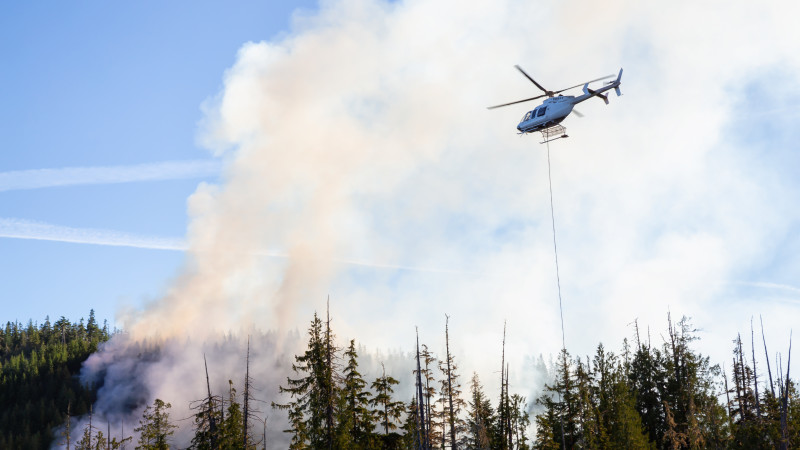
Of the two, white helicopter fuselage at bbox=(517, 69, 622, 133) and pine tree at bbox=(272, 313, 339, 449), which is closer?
white helicopter fuselage at bbox=(517, 69, 622, 133)

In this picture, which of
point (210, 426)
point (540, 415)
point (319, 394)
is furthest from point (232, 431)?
point (540, 415)

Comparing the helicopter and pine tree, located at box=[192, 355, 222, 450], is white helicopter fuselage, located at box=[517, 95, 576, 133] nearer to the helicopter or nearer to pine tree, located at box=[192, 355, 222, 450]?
the helicopter

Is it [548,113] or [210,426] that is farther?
[210,426]

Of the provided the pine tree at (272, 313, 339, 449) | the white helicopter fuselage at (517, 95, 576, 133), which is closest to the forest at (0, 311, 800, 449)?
the pine tree at (272, 313, 339, 449)

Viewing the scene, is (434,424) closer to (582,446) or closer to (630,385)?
(582,446)

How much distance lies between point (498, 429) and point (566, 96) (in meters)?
33.2

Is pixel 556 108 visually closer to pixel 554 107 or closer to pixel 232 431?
pixel 554 107

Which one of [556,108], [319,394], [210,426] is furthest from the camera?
[210,426]

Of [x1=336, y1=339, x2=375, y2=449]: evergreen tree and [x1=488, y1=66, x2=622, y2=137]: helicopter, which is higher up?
[x1=488, y1=66, x2=622, y2=137]: helicopter

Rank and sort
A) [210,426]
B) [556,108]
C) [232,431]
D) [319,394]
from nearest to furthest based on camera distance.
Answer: [556,108], [319,394], [210,426], [232,431]

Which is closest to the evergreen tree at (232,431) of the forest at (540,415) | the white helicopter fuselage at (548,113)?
the forest at (540,415)

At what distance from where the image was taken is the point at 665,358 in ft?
219

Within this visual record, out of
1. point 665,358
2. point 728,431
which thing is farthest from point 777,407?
point 665,358

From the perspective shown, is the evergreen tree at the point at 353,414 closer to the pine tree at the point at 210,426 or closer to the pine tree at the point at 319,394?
the pine tree at the point at 319,394
